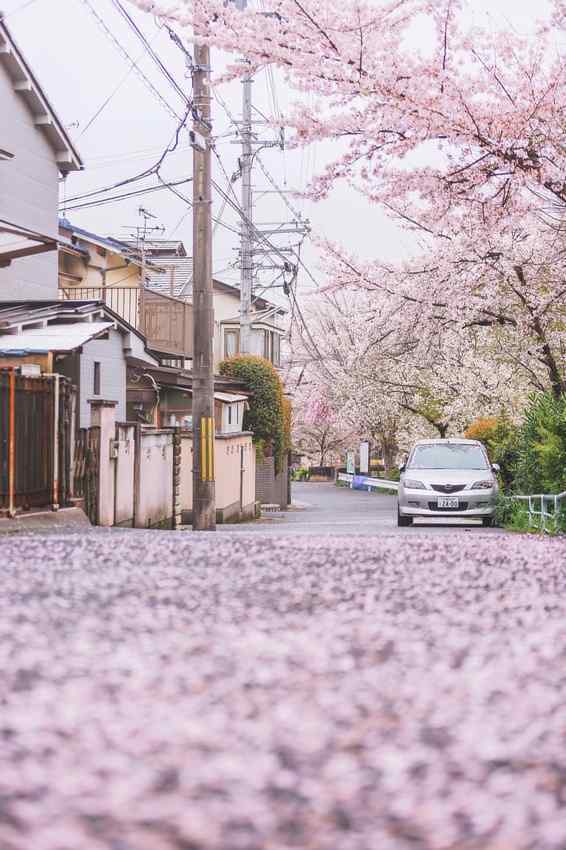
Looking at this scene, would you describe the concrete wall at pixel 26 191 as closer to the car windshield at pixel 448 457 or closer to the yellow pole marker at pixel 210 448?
the yellow pole marker at pixel 210 448

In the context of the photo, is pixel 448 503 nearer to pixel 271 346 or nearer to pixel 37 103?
pixel 37 103

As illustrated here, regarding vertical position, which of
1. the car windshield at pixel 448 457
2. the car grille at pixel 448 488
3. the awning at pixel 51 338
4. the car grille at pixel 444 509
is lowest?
the car grille at pixel 444 509

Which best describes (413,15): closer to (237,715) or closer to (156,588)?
(156,588)

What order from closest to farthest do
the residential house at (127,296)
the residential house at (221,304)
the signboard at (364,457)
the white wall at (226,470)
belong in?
1. the white wall at (226,470)
2. the residential house at (127,296)
3. the residential house at (221,304)
4. the signboard at (364,457)

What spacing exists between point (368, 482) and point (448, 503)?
3600cm

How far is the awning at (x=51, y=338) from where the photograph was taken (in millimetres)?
14359

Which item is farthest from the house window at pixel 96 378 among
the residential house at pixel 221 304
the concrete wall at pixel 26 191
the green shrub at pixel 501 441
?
the residential house at pixel 221 304

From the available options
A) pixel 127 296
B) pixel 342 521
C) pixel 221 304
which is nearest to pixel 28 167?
pixel 127 296

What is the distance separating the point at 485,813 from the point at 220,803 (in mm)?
560

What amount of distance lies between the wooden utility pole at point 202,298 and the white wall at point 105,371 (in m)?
1.79

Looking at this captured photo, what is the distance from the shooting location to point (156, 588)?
5434 mm

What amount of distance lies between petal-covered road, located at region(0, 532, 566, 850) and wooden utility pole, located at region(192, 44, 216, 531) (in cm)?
1099

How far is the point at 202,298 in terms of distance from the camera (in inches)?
650

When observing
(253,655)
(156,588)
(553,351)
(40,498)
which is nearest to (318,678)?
(253,655)
